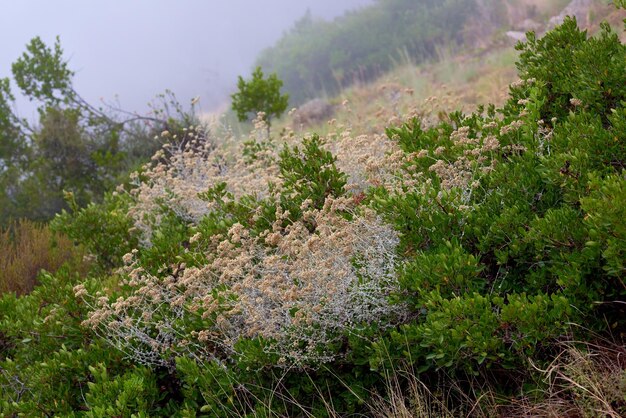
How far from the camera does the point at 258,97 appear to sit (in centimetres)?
1177

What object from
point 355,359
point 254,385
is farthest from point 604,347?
point 254,385

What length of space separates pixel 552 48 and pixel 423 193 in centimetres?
184

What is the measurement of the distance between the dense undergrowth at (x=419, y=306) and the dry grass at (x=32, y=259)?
2.01 meters

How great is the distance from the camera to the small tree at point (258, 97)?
11.6 meters

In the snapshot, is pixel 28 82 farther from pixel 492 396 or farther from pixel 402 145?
pixel 492 396

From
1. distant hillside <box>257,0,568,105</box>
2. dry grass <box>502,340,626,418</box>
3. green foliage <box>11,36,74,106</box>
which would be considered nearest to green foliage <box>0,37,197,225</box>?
green foliage <box>11,36,74,106</box>

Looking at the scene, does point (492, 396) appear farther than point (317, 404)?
No

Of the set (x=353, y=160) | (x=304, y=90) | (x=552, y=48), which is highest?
(x=552, y=48)

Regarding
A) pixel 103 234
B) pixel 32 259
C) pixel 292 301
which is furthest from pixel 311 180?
pixel 32 259

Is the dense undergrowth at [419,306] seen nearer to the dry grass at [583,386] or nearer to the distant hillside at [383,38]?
the dry grass at [583,386]

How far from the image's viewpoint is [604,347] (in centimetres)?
312

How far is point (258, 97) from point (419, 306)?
351 inches

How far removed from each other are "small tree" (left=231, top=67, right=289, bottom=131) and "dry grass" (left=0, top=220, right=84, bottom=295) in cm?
490

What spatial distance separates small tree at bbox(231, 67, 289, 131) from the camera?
11609 mm
